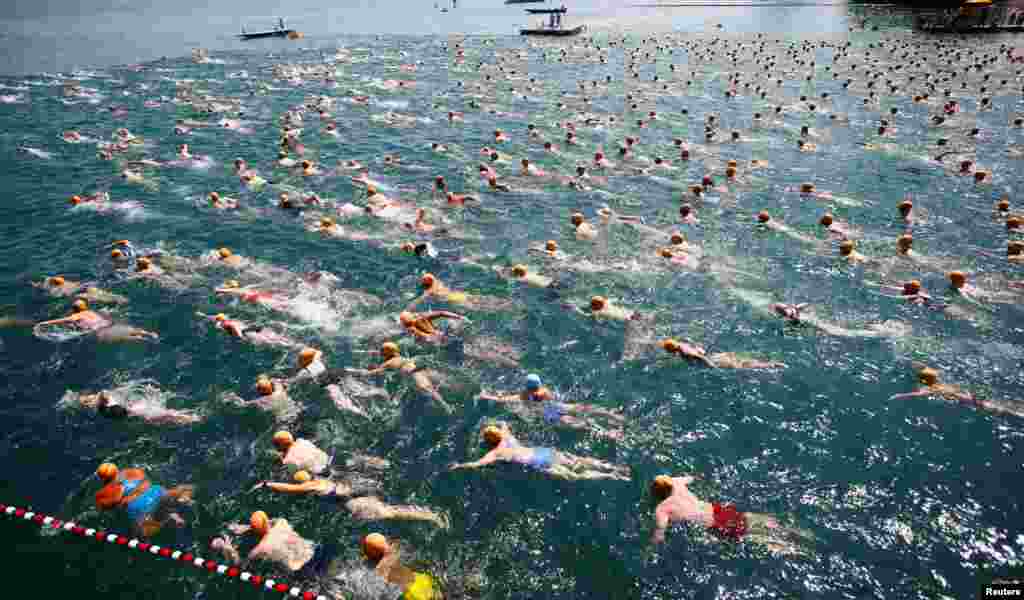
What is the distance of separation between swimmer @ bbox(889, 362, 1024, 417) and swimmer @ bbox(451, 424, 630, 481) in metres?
6.45

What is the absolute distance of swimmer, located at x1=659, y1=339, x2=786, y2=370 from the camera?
40.1 feet

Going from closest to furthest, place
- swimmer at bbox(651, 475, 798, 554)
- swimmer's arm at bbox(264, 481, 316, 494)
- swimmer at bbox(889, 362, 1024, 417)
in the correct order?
swimmer at bbox(651, 475, 798, 554) < swimmer's arm at bbox(264, 481, 316, 494) < swimmer at bbox(889, 362, 1024, 417)

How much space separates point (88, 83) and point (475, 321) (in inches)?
1814

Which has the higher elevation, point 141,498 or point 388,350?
point 388,350

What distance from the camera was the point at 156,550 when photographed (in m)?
8.24

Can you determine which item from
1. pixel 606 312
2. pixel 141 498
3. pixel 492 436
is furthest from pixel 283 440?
pixel 606 312

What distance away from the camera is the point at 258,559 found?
806cm

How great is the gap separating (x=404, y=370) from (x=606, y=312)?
17.9 ft

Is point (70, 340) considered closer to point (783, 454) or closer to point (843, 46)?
point (783, 454)

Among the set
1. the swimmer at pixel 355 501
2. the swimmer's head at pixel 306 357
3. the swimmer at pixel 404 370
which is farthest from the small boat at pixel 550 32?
the swimmer at pixel 355 501

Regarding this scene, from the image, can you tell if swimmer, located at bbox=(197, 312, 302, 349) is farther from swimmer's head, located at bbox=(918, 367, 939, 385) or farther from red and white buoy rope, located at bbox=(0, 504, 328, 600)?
swimmer's head, located at bbox=(918, 367, 939, 385)

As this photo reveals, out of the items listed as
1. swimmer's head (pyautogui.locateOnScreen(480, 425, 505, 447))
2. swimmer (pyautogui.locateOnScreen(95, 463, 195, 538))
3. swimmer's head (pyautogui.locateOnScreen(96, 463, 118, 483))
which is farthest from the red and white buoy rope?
swimmer's head (pyautogui.locateOnScreen(480, 425, 505, 447))

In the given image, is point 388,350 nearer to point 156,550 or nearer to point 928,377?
point 156,550

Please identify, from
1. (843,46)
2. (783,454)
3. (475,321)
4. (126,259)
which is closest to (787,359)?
(783,454)
